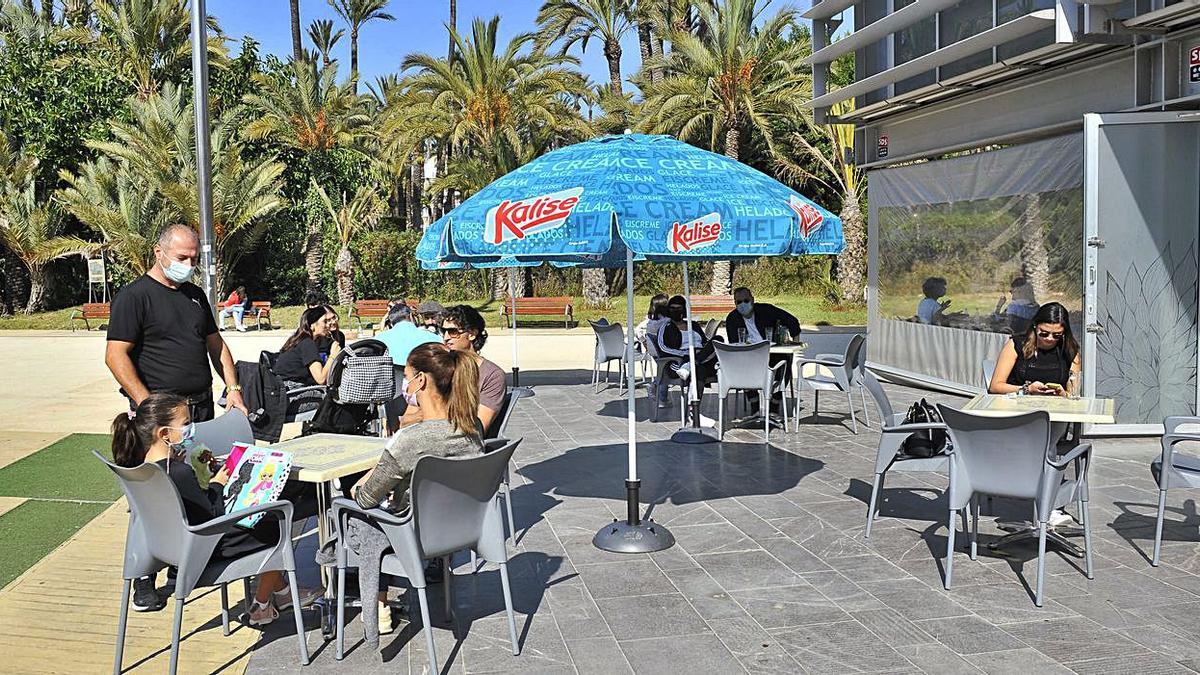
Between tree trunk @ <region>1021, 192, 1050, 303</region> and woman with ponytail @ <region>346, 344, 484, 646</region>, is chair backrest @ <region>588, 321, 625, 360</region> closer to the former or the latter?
tree trunk @ <region>1021, 192, 1050, 303</region>

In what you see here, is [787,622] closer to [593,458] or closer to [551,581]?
[551,581]

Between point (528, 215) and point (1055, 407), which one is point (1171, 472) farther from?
point (528, 215)

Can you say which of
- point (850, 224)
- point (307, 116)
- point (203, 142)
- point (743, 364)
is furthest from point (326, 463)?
point (307, 116)

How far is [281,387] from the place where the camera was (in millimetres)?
7383

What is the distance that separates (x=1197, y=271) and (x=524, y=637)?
24.7 ft

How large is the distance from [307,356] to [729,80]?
67.3 ft

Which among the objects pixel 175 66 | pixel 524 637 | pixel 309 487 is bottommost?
pixel 524 637

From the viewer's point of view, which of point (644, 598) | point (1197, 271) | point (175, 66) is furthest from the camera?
point (175, 66)

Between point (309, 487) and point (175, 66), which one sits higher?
point (175, 66)

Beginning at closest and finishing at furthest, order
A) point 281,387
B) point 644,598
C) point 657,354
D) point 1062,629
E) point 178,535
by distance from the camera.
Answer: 1. point 178,535
2. point 1062,629
3. point 644,598
4. point 281,387
5. point 657,354

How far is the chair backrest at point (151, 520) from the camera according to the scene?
160 inches

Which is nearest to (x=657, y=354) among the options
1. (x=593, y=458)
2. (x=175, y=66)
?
(x=593, y=458)

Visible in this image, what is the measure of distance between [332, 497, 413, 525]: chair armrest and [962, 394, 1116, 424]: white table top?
3.16 m

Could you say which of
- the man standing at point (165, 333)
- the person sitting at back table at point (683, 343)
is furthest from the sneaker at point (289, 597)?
the person sitting at back table at point (683, 343)
